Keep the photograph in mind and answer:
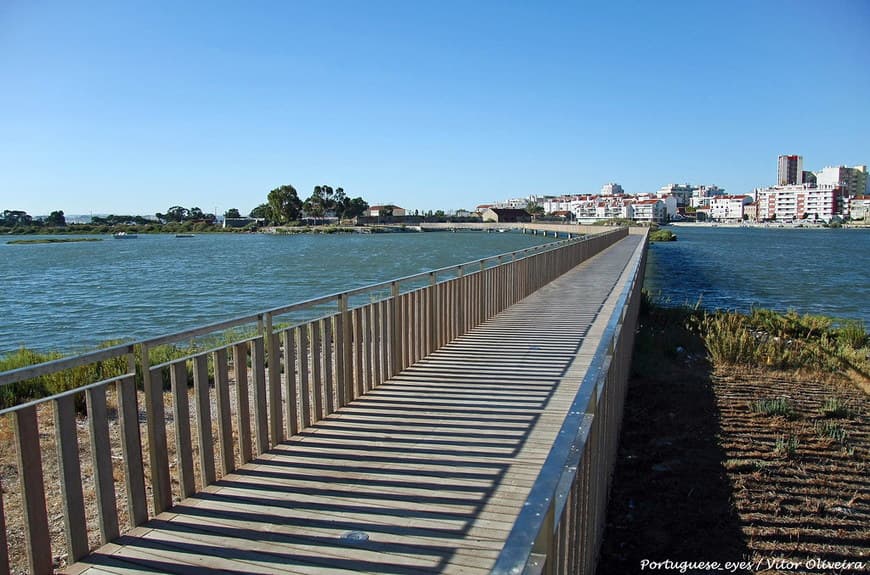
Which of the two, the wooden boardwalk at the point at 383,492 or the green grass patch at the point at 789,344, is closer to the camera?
the wooden boardwalk at the point at 383,492

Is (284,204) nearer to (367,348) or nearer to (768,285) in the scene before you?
(768,285)

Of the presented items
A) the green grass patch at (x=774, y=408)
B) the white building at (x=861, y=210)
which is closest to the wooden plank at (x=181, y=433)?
the green grass patch at (x=774, y=408)

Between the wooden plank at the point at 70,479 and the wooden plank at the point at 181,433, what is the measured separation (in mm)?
712

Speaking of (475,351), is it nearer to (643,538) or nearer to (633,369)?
(633,369)

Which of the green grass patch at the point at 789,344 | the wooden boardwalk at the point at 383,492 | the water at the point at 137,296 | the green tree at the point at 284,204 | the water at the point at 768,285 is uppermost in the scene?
the green tree at the point at 284,204

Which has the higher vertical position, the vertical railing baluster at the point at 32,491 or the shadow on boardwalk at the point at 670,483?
the vertical railing baluster at the point at 32,491

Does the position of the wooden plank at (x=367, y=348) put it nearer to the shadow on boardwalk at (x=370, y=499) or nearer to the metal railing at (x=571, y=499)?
the shadow on boardwalk at (x=370, y=499)

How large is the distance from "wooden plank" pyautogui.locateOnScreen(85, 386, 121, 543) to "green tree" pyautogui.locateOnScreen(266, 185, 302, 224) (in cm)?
19158

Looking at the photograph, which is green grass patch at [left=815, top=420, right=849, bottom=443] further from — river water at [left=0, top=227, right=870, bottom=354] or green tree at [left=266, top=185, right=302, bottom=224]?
green tree at [left=266, top=185, right=302, bottom=224]

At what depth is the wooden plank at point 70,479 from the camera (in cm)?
337

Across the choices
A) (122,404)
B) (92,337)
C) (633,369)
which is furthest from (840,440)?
(92,337)

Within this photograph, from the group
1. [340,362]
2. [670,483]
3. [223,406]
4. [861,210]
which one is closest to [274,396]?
[223,406]

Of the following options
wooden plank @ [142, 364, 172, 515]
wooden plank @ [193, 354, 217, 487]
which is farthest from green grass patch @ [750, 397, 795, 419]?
wooden plank @ [142, 364, 172, 515]

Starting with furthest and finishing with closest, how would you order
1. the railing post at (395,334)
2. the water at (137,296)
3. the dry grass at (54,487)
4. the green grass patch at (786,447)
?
the water at (137,296)
the railing post at (395,334)
the green grass patch at (786,447)
the dry grass at (54,487)
